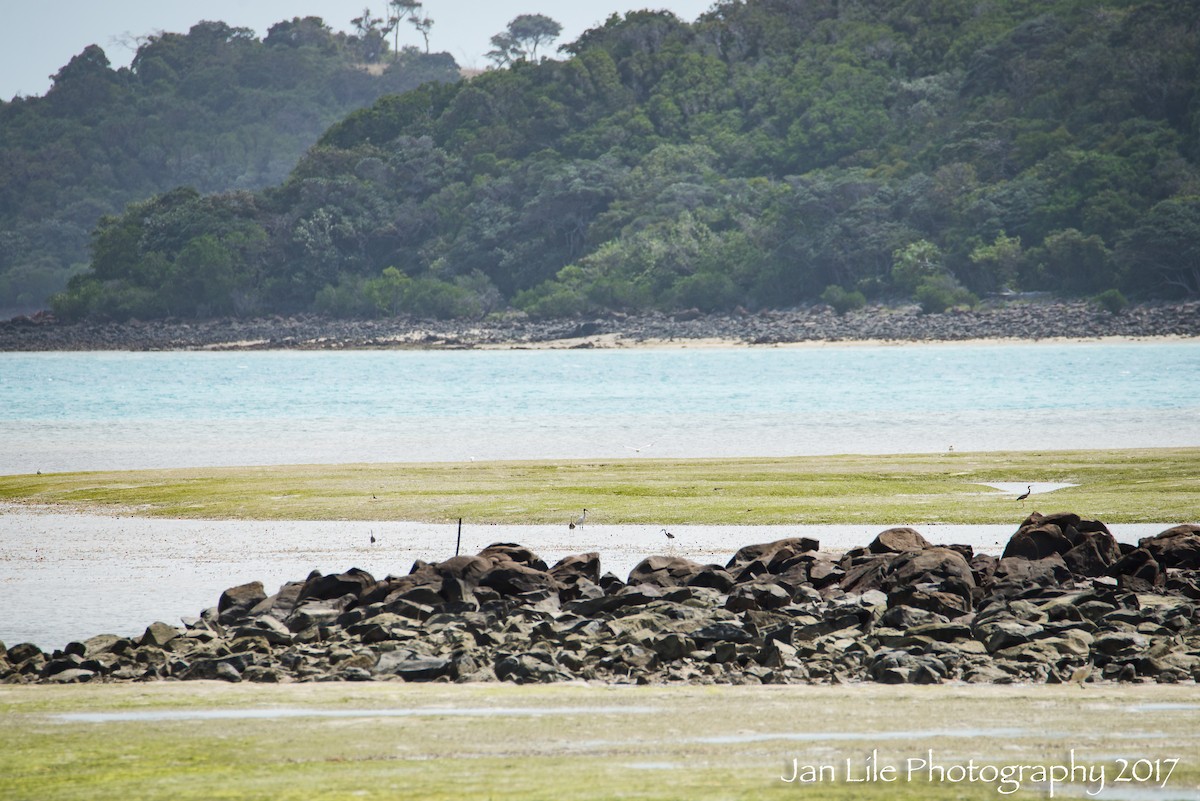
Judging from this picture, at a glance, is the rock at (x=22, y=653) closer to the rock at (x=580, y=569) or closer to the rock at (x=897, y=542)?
the rock at (x=580, y=569)

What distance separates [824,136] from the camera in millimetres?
125688

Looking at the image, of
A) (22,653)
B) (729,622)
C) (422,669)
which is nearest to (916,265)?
(729,622)

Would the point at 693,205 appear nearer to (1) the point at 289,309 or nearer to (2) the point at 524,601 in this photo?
(1) the point at 289,309

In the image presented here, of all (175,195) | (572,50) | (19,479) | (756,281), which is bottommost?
(19,479)

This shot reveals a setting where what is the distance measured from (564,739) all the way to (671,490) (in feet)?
50.0

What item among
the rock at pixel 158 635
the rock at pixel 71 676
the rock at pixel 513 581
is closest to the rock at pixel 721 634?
the rock at pixel 513 581

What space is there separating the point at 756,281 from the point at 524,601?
99543 mm

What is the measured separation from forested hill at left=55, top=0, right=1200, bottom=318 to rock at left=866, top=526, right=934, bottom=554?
279 ft

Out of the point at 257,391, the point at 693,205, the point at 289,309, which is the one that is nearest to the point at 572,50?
the point at 693,205

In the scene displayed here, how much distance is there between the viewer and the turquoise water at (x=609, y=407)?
115 ft

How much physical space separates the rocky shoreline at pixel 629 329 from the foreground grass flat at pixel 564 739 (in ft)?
289

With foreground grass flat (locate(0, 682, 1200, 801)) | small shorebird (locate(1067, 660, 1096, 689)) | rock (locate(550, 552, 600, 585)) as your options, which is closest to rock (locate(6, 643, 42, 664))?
foreground grass flat (locate(0, 682, 1200, 801))

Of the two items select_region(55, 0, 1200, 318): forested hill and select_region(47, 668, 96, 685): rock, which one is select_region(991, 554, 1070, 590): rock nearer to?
select_region(47, 668, 96, 685): rock

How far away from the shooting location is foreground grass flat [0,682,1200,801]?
719cm
